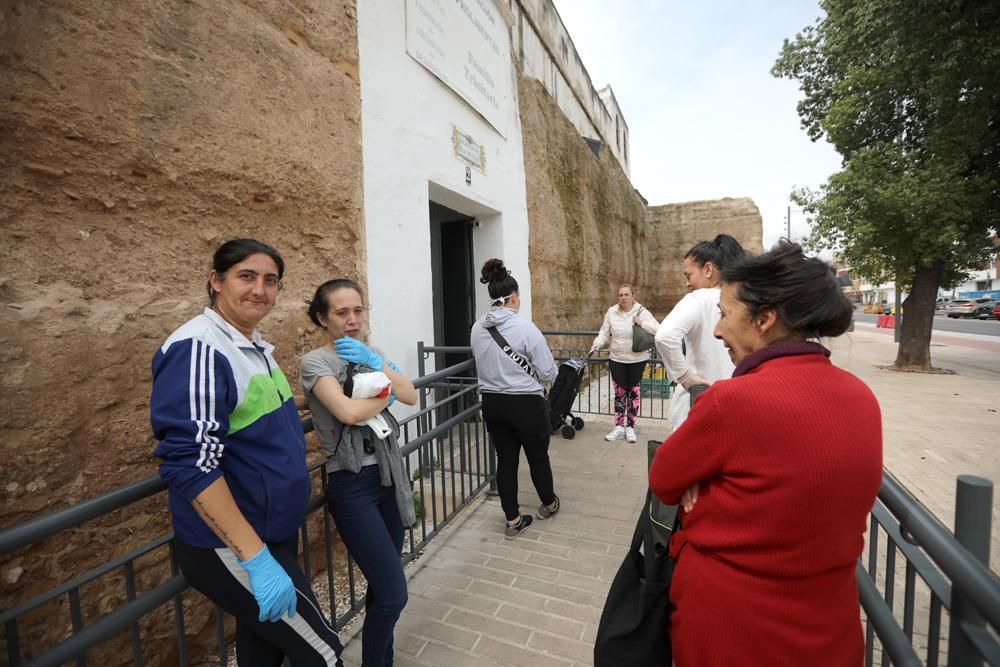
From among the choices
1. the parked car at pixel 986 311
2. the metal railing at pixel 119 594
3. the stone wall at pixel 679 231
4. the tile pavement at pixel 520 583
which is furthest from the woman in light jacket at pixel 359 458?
the parked car at pixel 986 311

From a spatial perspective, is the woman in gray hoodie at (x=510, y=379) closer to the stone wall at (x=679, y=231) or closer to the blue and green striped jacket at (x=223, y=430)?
the blue and green striped jacket at (x=223, y=430)

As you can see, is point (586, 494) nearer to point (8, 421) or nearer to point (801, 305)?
point (801, 305)

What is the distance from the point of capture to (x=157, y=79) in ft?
8.04

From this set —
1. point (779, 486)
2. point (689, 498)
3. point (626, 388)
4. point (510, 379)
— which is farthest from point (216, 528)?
point (626, 388)

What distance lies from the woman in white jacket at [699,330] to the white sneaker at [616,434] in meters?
2.92

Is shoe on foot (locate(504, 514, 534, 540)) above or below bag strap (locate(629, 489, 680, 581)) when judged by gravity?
below

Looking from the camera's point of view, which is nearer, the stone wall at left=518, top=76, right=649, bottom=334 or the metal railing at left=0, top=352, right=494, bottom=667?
the metal railing at left=0, top=352, right=494, bottom=667

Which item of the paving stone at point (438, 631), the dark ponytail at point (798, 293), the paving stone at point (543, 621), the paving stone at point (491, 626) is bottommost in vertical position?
the paving stone at point (438, 631)

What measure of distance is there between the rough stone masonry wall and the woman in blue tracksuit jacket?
99 cm

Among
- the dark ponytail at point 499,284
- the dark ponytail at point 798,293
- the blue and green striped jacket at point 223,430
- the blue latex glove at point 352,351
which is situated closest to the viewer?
the dark ponytail at point 798,293

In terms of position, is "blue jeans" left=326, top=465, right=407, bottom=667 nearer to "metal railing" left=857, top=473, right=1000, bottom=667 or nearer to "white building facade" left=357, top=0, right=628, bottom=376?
"metal railing" left=857, top=473, right=1000, bottom=667

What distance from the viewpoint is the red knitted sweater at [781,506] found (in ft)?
3.58

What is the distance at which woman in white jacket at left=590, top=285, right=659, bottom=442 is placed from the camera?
5422 mm

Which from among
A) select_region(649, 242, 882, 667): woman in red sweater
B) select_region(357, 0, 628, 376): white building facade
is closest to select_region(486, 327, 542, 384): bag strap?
select_region(357, 0, 628, 376): white building facade
